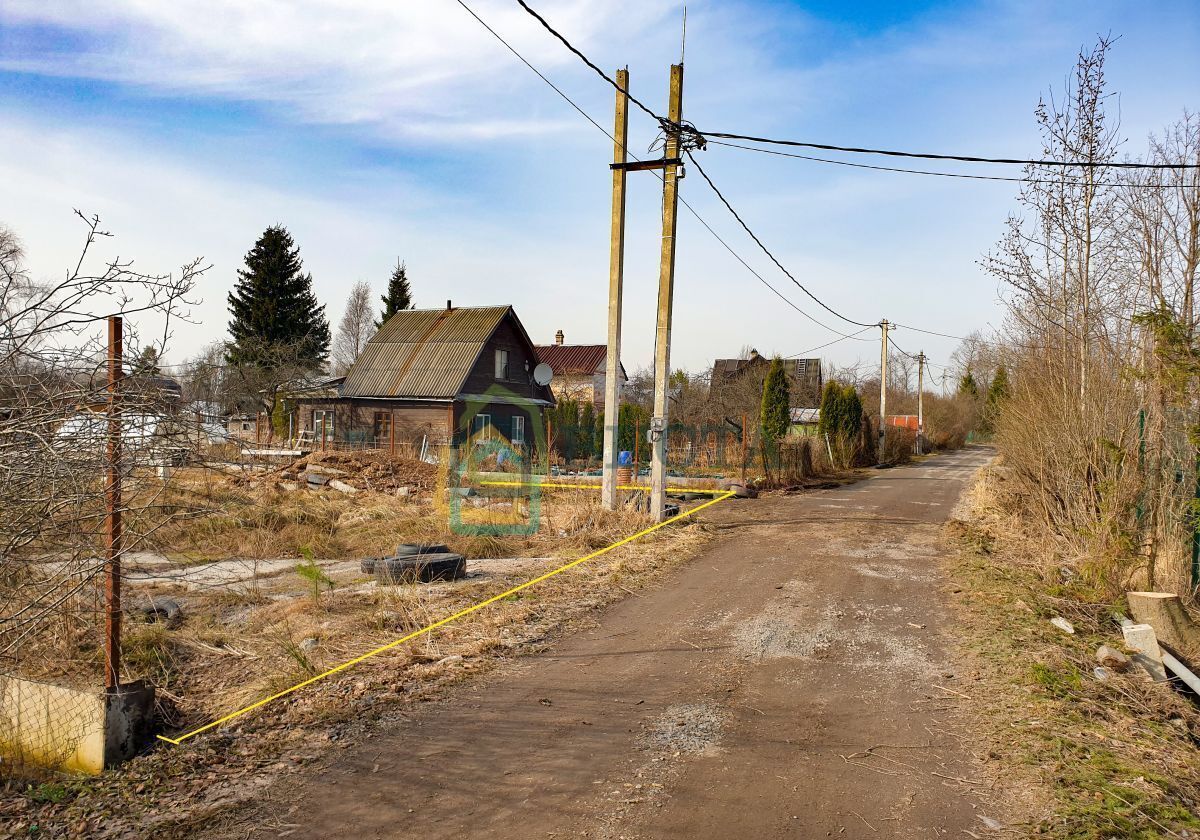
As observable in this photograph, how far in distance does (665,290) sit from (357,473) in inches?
417

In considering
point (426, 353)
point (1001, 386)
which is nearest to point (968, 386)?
point (426, 353)

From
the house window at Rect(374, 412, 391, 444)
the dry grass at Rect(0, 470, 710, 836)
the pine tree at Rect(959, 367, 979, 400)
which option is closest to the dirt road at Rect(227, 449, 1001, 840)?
the dry grass at Rect(0, 470, 710, 836)

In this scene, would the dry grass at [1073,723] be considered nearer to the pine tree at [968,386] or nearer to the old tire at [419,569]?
the old tire at [419,569]

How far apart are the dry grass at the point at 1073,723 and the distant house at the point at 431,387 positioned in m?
22.1

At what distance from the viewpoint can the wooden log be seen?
6598 mm

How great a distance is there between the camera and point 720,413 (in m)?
35.8

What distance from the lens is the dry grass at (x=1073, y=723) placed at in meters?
3.66

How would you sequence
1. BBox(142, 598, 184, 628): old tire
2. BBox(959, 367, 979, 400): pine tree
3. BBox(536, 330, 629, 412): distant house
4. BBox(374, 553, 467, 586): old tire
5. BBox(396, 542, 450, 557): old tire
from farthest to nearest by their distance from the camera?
BBox(959, 367, 979, 400): pine tree → BBox(536, 330, 629, 412): distant house → BBox(396, 542, 450, 557): old tire → BBox(374, 553, 467, 586): old tire → BBox(142, 598, 184, 628): old tire

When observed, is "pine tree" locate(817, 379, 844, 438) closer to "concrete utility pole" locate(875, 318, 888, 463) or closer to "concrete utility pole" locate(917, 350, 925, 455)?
"concrete utility pole" locate(875, 318, 888, 463)

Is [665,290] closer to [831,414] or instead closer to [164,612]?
[164,612]

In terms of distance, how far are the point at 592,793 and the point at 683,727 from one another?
38.8 inches

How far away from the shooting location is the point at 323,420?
100 feet

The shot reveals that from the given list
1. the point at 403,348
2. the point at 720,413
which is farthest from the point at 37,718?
the point at 720,413

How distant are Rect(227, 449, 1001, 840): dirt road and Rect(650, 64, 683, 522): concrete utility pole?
14.2 feet
